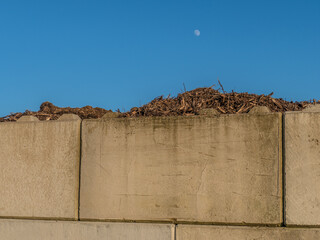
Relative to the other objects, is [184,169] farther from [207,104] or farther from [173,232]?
[207,104]

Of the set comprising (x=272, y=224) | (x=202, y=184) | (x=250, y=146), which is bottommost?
(x=272, y=224)

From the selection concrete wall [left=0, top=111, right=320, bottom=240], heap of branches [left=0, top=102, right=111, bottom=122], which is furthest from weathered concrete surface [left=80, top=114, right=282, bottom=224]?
heap of branches [left=0, top=102, right=111, bottom=122]

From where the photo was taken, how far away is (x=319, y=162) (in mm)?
4113

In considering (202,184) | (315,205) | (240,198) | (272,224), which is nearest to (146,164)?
(202,184)

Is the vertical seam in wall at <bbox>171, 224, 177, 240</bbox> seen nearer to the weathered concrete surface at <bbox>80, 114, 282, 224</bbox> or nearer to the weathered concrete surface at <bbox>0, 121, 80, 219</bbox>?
the weathered concrete surface at <bbox>80, 114, 282, 224</bbox>

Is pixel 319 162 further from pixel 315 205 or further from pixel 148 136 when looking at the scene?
pixel 148 136

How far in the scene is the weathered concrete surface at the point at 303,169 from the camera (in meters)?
4.09

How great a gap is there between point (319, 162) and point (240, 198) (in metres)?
0.81

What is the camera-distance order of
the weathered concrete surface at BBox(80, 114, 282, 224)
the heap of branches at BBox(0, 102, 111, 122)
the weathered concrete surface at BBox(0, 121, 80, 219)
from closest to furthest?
the weathered concrete surface at BBox(80, 114, 282, 224) < the weathered concrete surface at BBox(0, 121, 80, 219) < the heap of branches at BBox(0, 102, 111, 122)

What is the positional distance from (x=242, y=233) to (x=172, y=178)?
0.84 meters

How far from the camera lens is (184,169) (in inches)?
171

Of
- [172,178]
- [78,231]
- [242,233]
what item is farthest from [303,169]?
[78,231]

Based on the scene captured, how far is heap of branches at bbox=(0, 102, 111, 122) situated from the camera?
226 inches

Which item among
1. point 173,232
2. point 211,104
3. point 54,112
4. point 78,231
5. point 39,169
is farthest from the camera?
point 54,112
